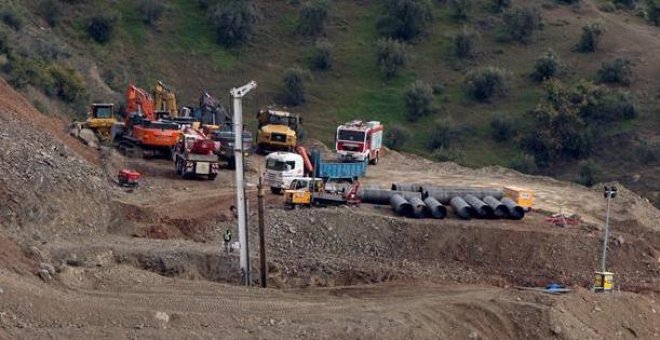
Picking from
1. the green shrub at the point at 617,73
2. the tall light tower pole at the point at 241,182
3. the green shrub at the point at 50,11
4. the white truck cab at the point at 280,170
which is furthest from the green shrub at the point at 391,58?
the tall light tower pole at the point at 241,182

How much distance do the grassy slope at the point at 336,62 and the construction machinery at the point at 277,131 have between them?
12764 millimetres

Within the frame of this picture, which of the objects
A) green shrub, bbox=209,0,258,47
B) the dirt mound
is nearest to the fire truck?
the dirt mound

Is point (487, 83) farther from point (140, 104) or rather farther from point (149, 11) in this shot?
point (140, 104)

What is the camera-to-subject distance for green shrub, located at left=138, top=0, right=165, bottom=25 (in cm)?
8056

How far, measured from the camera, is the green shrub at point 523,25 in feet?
267

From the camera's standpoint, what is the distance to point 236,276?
3631cm

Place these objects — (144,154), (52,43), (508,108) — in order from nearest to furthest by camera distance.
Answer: (144,154), (52,43), (508,108)

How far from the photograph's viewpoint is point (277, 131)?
2140 inches

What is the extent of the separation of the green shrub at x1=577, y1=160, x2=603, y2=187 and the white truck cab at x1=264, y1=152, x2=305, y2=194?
21.7 meters

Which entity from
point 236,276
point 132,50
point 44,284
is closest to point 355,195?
point 236,276

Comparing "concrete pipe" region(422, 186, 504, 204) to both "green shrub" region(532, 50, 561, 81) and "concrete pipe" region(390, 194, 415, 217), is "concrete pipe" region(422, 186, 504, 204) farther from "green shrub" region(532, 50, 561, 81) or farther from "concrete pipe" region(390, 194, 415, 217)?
"green shrub" region(532, 50, 561, 81)

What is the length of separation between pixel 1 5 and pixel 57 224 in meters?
34.9

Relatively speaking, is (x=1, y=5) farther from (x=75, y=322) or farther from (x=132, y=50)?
(x=75, y=322)

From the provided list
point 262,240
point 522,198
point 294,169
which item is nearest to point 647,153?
point 522,198
